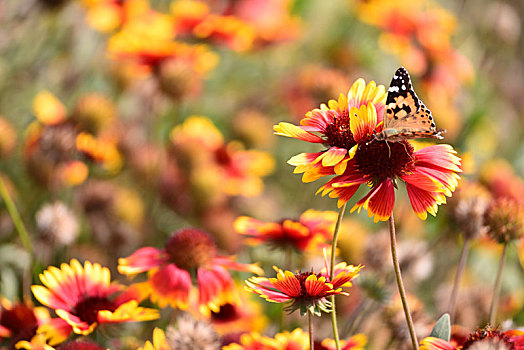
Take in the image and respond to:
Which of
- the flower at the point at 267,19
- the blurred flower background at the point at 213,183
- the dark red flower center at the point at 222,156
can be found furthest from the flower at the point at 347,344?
the flower at the point at 267,19

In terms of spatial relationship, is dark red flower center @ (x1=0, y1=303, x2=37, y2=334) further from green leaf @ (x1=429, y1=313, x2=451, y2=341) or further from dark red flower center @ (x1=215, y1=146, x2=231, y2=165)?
dark red flower center @ (x1=215, y1=146, x2=231, y2=165)

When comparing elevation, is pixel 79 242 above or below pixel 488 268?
above

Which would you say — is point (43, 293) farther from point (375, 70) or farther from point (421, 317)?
point (375, 70)

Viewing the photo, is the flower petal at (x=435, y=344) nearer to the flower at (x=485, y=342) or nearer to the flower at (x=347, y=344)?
the flower at (x=485, y=342)

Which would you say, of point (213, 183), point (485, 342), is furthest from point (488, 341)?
point (213, 183)

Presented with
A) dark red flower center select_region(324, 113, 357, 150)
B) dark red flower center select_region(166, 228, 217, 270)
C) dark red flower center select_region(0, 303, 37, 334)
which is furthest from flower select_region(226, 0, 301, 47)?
dark red flower center select_region(0, 303, 37, 334)

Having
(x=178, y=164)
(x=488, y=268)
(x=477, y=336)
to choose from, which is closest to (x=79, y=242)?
(x=178, y=164)

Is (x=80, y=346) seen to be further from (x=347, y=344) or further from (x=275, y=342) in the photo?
(x=347, y=344)

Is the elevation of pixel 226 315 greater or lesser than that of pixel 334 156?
lesser
